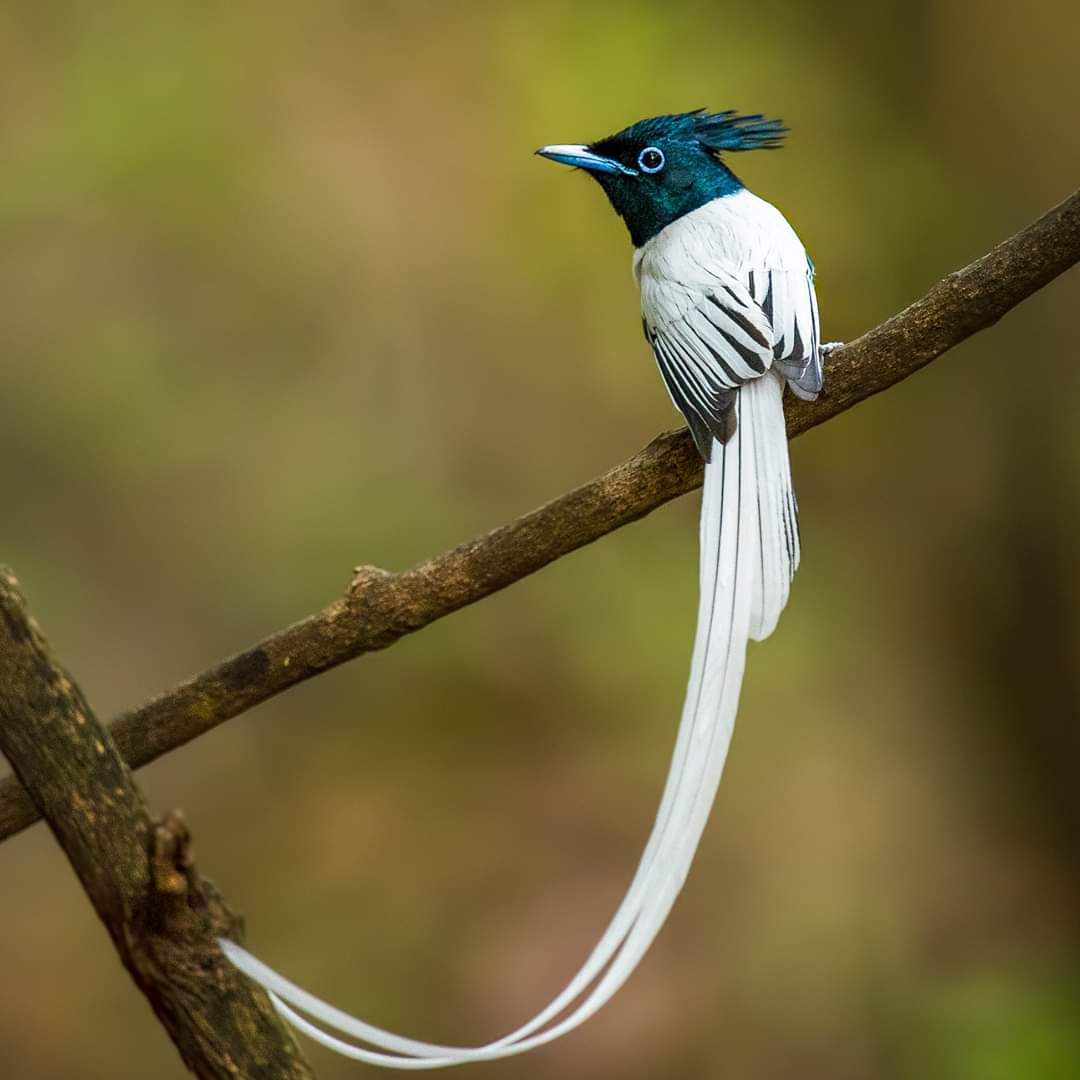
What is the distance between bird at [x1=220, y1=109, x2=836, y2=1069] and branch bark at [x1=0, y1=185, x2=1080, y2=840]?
0.08m

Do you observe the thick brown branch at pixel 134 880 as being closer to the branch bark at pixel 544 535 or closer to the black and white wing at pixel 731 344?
the branch bark at pixel 544 535

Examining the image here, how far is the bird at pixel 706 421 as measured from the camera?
1.43m

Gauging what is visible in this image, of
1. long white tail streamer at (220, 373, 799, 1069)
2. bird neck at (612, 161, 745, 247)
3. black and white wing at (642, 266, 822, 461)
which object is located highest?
bird neck at (612, 161, 745, 247)

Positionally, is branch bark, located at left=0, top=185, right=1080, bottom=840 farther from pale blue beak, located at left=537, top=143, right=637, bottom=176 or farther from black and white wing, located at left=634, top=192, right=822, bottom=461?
pale blue beak, located at left=537, top=143, right=637, bottom=176

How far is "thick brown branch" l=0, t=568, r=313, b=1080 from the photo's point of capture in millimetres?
1411

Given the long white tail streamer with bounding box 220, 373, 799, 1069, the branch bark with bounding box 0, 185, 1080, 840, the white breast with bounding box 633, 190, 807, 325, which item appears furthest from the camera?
the white breast with bounding box 633, 190, 807, 325

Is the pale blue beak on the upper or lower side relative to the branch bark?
upper

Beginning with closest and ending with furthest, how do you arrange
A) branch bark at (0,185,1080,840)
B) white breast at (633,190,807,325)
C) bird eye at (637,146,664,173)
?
branch bark at (0,185,1080,840)
white breast at (633,190,807,325)
bird eye at (637,146,664,173)

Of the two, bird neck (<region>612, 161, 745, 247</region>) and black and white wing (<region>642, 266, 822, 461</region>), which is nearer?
black and white wing (<region>642, 266, 822, 461</region>)

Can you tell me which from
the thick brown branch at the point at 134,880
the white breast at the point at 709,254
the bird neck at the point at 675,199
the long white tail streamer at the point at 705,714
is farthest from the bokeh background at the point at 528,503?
the thick brown branch at the point at 134,880

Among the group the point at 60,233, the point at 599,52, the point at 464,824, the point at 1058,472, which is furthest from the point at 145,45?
the point at 1058,472

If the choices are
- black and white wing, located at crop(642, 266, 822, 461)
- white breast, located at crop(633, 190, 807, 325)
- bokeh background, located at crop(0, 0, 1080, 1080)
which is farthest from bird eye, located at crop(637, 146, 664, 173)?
bokeh background, located at crop(0, 0, 1080, 1080)

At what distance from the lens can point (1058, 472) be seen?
4.37 meters

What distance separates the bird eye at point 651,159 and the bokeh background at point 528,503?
6.77 ft
